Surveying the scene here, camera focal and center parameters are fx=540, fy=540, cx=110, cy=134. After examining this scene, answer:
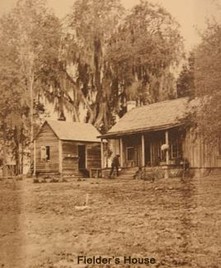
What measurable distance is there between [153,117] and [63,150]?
1.44 m

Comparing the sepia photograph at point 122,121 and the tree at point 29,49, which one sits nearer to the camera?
the sepia photograph at point 122,121

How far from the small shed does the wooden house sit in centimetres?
30

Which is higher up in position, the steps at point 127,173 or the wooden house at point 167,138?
the wooden house at point 167,138

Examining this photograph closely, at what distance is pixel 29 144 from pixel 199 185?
2.53 m

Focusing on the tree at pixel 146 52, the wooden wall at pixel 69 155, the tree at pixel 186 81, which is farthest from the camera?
the wooden wall at pixel 69 155

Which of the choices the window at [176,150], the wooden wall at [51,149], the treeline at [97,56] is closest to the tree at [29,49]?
the treeline at [97,56]

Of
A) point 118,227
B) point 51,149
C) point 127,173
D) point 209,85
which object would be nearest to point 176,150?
point 127,173

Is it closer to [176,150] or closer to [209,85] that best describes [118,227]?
[209,85]

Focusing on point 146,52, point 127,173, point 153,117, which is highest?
point 146,52

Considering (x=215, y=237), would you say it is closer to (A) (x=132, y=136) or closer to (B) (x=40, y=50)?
(B) (x=40, y=50)

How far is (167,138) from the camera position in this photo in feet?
10.2

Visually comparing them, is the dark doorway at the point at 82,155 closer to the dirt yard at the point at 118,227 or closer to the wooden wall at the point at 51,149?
the wooden wall at the point at 51,149

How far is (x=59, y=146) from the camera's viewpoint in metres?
4.48

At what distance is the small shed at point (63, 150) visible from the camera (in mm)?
3607
